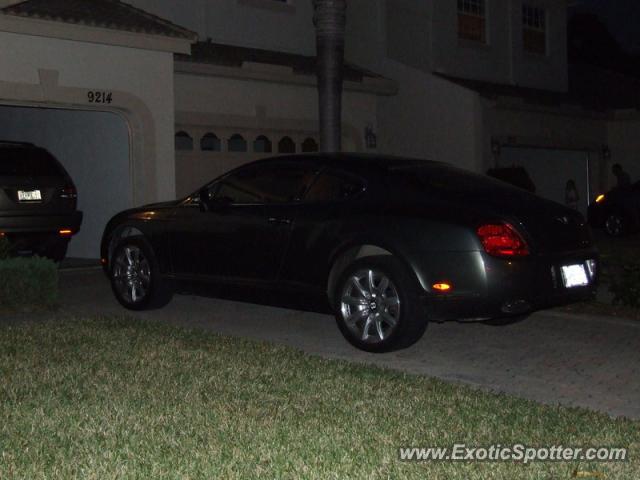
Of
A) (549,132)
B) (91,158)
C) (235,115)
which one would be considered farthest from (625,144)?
(91,158)

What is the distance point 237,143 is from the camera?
17516mm

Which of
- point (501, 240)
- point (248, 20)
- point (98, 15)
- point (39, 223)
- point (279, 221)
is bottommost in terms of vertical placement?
point (501, 240)

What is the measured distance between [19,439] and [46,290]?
464cm

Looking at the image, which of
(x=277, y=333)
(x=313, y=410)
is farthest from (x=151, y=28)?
(x=313, y=410)

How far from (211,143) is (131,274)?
711 cm

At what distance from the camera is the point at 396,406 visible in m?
6.20

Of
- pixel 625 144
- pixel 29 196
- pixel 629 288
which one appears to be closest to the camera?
pixel 629 288

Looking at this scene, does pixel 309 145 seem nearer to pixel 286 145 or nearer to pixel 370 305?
pixel 286 145

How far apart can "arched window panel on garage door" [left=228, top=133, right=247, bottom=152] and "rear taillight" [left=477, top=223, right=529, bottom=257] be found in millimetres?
10148

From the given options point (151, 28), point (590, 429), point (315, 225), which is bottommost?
point (590, 429)

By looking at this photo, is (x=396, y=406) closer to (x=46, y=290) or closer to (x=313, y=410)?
(x=313, y=410)

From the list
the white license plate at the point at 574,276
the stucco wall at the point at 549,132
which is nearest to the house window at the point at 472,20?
the stucco wall at the point at 549,132

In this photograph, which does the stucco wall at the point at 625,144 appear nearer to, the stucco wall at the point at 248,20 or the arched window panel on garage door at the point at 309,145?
the stucco wall at the point at 248,20

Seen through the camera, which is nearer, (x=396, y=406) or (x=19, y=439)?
(x=19, y=439)
